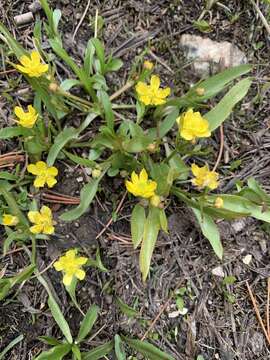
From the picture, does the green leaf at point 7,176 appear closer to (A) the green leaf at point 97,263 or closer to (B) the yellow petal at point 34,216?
(B) the yellow petal at point 34,216

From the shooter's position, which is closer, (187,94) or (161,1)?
(187,94)

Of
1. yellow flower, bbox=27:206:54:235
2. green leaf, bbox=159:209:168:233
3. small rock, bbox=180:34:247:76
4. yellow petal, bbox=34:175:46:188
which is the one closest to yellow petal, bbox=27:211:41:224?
yellow flower, bbox=27:206:54:235

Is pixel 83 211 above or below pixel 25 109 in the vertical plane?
below

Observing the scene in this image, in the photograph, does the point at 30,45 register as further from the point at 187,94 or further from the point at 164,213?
the point at 164,213

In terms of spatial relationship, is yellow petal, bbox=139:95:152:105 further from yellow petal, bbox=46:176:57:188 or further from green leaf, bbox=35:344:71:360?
green leaf, bbox=35:344:71:360

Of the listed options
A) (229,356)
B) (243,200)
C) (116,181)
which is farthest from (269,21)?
(229,356)

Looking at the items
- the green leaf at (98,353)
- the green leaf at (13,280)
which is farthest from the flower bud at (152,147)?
the green leaf at (98,353)

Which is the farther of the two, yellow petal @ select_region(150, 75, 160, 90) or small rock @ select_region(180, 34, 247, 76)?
small rock @ select_region(180, 34, 247, 76)
